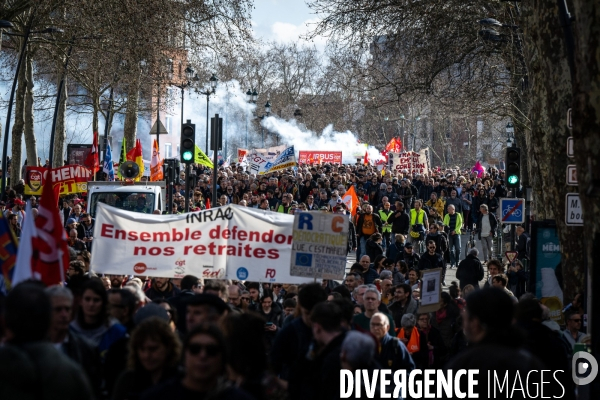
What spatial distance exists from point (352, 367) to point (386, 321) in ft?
7.29

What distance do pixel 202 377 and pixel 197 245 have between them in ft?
23.5

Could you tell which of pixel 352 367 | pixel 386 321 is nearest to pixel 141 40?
pixel 386 321

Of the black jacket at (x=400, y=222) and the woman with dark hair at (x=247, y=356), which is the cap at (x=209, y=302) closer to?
the woman with dark hair at (x=247, y=356)

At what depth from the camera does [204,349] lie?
505cm

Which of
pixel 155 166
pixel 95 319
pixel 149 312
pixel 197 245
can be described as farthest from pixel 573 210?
pixel 155 166

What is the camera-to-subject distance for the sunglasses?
505cm

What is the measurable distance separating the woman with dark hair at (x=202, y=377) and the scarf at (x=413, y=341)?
214 inches

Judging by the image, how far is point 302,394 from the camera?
22.1 feet

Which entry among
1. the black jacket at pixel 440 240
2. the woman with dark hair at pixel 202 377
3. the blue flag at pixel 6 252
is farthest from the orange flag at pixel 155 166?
the woman with dark hair at pixel 202 377

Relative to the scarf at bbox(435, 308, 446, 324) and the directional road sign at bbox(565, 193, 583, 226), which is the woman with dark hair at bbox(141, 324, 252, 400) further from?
the directional road sign at bbox(565, 193, 583, 226)

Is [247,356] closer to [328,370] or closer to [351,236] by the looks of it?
[328,370]

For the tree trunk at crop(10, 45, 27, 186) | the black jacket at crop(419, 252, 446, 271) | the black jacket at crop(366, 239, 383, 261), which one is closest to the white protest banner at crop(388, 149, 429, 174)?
the tree trunk at crop(10, 45, 27, 186)

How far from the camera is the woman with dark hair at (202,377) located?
4.96 metres

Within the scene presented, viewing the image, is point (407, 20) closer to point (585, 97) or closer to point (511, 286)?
point (511, 286)
